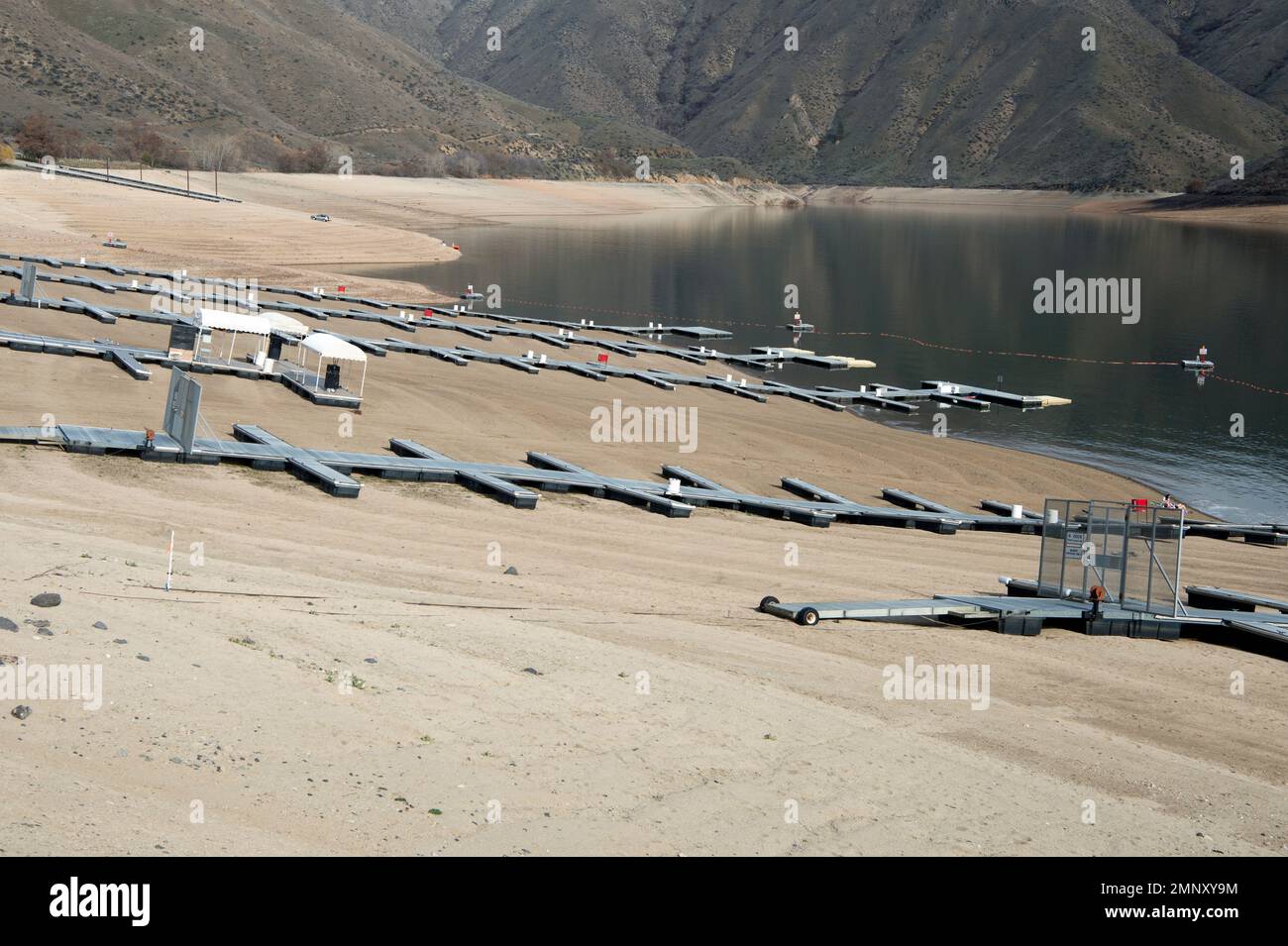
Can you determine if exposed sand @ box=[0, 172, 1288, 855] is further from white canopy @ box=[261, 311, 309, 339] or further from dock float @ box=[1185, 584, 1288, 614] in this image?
white canopy @ box=[261, 311, 309, 339]

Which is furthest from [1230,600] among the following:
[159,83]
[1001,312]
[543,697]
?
[159,83]

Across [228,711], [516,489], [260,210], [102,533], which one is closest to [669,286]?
[260,210]

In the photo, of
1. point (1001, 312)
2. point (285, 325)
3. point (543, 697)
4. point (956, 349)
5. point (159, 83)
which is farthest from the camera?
point (159, 83)

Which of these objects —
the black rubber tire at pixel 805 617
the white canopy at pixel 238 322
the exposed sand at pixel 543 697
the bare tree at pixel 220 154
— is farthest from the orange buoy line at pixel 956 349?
the bare tree at pixel 220 154

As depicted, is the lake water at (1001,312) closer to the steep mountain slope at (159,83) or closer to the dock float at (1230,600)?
the dock float at (1230,600)

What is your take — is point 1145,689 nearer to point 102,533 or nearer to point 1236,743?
point 1236,743

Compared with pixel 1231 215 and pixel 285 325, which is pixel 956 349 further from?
pixel 1231 215

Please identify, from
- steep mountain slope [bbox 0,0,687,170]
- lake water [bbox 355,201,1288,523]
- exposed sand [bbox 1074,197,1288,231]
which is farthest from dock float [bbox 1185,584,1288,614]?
exposed sand [bbox 1074,197,1288,231]
